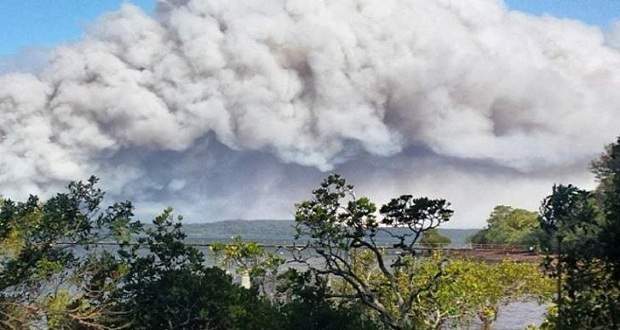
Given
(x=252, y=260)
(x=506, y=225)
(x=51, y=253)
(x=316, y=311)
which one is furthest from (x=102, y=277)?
(x=506, y=225)

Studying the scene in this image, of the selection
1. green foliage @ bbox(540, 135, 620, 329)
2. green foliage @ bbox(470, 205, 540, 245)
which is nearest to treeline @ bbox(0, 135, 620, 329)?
green foliage @ bbox(540, 135, 620, 329)

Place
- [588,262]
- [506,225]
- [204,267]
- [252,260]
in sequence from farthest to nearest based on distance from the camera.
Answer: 1. [506,225]
2. [252,260]
3. [204,267]
4. [588,262]

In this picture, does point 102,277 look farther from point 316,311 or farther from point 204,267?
point 316,311

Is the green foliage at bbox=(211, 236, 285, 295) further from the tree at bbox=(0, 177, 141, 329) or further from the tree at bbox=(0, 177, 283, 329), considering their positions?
the tree at bbox=(0, 177, 141, 329)

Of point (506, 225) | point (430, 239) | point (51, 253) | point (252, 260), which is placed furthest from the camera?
point (506, 225)

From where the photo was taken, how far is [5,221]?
15703 millimetres

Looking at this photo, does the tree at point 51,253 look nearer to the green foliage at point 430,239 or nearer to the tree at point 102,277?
the tree at point 102,277

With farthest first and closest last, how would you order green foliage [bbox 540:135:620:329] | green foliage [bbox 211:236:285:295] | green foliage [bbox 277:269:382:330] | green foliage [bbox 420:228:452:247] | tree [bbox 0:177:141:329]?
1. green foliage [bbox 211:236:285:295]
2. green foliage [bbox 420:228:452:247]
3. green foliage [bbox 277:269:382:330]
4. tree [bbox 0:177:141:329]
5. green foliage [bbox 540:135:620:329]

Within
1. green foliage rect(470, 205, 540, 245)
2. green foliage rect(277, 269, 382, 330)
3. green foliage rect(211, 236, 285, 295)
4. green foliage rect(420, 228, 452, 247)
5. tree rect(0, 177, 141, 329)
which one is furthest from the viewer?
green foliage rect(470, 205, 540, 245)

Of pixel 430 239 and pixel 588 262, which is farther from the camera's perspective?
pixel 430 239

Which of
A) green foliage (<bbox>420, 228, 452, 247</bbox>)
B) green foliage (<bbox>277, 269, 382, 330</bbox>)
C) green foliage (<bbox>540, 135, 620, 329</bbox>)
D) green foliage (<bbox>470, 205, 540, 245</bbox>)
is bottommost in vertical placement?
green foliage (<bbox>277, 269, 382, 330</bbox>)

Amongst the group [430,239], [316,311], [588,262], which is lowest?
[316,311]

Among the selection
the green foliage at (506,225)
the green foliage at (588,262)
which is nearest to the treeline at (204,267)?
the green foliage at (588,262)

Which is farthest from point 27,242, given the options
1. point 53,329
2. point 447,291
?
point 447,291
